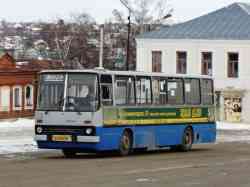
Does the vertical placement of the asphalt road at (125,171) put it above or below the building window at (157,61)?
below

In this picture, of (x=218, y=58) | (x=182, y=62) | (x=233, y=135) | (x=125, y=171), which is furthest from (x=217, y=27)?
(x=125, y=171)

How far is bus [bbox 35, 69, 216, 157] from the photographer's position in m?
24.8

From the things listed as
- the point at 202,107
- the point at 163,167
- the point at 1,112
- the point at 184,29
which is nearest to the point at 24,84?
the point at 1,112

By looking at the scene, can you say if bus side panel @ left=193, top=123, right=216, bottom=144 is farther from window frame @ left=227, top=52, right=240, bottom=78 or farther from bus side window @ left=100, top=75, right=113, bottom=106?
window frame @ left=227, top=52, right=240, bottom=78

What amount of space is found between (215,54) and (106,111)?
49.6 m

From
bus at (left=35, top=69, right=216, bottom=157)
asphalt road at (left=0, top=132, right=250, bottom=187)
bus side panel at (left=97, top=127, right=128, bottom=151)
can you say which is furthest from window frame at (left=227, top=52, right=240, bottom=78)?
bus side panel at (left=97, top=127, right=128, bottom=151)

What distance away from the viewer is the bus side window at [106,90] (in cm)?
2526

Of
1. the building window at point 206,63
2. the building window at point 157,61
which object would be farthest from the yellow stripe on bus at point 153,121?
the building window at point 157,61

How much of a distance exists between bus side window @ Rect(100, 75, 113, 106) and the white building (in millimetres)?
48155

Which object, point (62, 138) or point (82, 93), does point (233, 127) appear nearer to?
point (82, 93)

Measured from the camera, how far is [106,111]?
82.5ft

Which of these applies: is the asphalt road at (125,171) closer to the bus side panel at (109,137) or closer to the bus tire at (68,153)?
the bus side panel at (109,137)

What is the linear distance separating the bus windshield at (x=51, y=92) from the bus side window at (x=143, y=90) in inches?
112

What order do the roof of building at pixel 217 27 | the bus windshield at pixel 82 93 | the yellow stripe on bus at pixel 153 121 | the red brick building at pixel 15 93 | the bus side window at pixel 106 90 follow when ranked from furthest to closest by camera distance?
the roof of building at pixel 217 27
the red brick building at pixel 15 93
the yellow stripe on bus at pixel 153 121
the bus side window at pixel 106 90
the bus windshield at pixel 82 93
